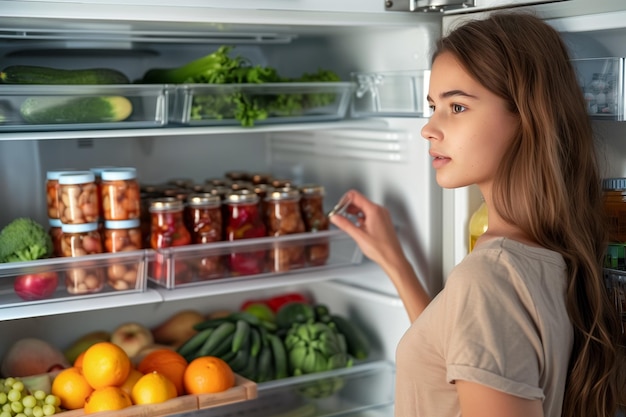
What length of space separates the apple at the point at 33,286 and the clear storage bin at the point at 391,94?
0.75 meters

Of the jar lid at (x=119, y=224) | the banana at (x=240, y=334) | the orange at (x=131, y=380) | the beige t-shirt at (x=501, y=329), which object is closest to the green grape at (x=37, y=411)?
the orange at (x=131, y=380)

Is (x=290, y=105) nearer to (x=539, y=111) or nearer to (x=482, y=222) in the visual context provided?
(x=482, y=222)

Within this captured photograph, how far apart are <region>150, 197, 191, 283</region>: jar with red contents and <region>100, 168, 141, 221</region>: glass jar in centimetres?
6

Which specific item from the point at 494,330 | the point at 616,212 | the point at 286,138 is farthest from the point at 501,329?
the point at 286,138

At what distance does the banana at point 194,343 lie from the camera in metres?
1.79

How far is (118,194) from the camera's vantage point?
158cm

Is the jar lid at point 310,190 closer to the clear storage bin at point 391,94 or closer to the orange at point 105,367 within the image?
the clear storage bin at point 391,94

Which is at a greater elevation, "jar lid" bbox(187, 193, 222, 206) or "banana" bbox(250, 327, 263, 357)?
"jar lid" bbox(187, 193, 222, 206)

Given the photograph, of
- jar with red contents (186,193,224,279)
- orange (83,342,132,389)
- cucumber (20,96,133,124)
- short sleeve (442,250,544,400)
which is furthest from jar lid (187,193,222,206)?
short sleeve (442,250,544,400)

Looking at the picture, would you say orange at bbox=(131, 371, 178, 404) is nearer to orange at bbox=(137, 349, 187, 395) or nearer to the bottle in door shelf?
orange at bbox=(137, 349, 187, 395)

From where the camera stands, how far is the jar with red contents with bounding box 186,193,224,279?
1665 mm

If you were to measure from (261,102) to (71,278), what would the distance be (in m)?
0.50

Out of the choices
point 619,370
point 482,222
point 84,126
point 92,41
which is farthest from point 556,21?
point 92,41

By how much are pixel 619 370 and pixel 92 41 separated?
1.23 m
